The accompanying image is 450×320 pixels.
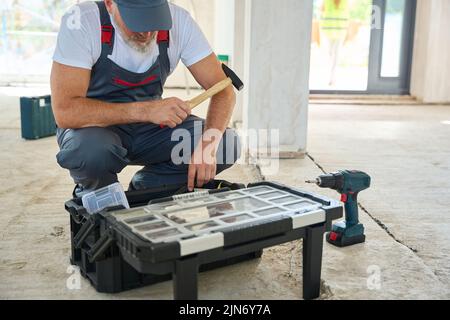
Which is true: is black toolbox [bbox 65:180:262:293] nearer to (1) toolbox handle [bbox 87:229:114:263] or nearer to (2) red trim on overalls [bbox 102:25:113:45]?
(1) toolbox handle [bbox 87:229:114:263]

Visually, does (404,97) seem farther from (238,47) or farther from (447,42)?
(238,47)

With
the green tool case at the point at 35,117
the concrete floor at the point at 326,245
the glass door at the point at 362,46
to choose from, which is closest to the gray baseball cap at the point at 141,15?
the concrete floor at the point at 326,245

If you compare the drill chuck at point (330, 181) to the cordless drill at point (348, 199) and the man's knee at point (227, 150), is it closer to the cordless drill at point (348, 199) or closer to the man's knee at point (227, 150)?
the cordless drill at point (348, 199)

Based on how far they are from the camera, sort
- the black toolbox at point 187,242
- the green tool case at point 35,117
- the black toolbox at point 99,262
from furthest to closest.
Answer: the green tool case at point 35,117 < the black toolbox at point 99,262 < the black toolbox at point 187,242

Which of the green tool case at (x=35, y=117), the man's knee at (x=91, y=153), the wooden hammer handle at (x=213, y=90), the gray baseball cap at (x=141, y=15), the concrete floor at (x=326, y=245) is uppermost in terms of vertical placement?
the gray baseball cap at (x=141, y=15)

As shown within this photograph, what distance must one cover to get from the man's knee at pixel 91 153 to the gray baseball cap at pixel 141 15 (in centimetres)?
37

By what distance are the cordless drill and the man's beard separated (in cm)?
73

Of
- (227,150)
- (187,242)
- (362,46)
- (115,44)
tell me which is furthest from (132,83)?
(362,46)

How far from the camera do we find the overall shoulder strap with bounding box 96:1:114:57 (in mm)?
1781

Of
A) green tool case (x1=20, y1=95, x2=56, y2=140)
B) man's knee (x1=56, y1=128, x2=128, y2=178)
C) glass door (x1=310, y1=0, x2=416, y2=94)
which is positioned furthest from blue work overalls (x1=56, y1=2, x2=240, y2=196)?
glass door (x1=310, y1=0, x2=416, y2=94)

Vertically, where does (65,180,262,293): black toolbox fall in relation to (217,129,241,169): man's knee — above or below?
below

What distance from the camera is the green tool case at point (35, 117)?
3646 mm

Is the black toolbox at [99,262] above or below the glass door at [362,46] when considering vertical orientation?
below

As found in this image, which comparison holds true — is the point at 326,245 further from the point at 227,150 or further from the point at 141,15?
the point at 141,15
